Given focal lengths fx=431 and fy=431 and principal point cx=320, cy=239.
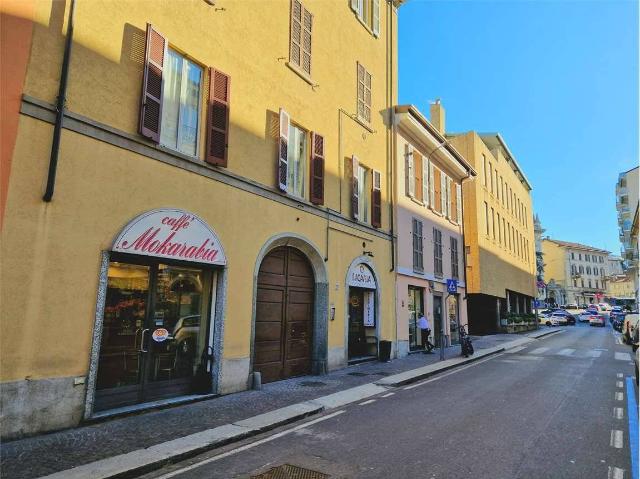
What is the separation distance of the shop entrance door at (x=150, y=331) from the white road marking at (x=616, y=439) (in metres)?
7.29

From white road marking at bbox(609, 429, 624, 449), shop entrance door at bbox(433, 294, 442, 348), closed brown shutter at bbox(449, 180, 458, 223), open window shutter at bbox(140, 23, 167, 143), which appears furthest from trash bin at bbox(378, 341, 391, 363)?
open window shutter at bbox(140, 23, 167, 143)

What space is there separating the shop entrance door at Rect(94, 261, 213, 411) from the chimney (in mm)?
21784

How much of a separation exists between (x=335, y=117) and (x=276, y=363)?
26.0ft

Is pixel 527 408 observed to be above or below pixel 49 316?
below

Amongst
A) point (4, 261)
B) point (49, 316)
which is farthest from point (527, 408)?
point (4, 261)

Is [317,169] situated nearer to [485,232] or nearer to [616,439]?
[616,439]

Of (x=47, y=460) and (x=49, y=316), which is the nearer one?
(x=47, y=460)

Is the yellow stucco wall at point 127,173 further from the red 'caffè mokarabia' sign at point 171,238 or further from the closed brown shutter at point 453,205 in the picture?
the closed brown shutter at point 453,205

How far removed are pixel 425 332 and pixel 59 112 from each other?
1645 cm

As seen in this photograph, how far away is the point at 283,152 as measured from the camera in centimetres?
1120

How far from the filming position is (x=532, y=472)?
16.5ft

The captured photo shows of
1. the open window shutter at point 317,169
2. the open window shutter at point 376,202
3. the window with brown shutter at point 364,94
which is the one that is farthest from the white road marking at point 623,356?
the open window shutter at point 317,169

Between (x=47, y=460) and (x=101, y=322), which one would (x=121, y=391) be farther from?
(x=47, y=460)

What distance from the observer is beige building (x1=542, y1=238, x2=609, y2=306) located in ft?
327
